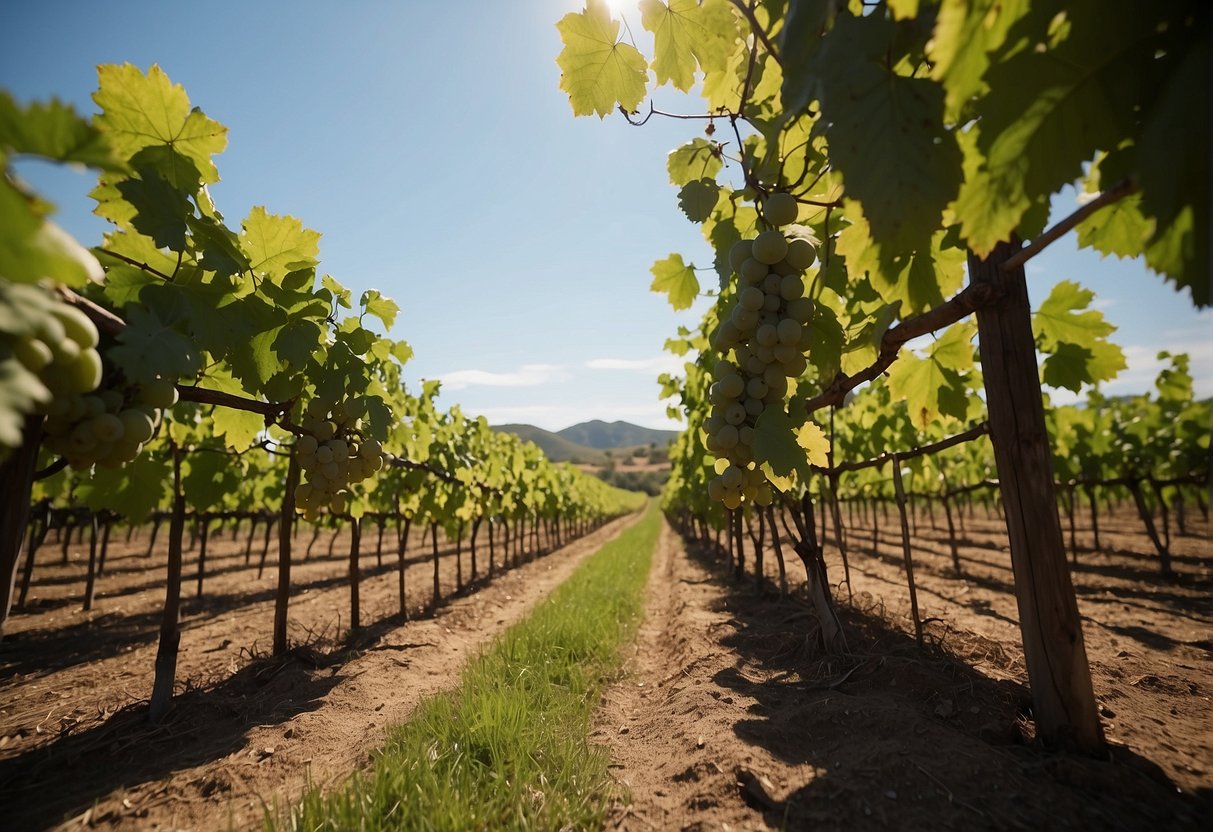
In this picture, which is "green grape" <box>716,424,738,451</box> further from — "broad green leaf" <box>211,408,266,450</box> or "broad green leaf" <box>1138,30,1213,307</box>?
"broad green leaf" <box>211,408,266,450</box>

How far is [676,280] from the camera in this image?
11.2ft

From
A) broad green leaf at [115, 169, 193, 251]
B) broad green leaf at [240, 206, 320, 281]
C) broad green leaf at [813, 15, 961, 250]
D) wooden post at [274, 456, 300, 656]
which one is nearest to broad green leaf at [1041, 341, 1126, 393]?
broad green leaf at [813, 15, 961, 250]

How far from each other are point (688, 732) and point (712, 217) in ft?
9.98

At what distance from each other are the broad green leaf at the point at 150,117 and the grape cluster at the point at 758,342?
2260 mm

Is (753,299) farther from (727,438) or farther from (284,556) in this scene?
(284,556)

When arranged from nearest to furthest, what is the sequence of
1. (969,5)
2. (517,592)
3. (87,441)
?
(969,5) → (87,441) → (517,592)

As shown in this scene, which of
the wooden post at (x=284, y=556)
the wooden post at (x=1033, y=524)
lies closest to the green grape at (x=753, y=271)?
the wooden post at (x=1033, y=524)

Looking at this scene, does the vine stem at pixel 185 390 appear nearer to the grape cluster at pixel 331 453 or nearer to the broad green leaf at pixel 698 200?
the grape cluster at pixel 331 453

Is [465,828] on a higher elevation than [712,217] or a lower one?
lower

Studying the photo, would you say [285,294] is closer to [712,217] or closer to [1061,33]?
[712,217]

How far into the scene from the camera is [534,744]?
3.22m

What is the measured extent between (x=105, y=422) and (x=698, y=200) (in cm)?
227

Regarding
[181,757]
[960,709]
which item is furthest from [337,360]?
[960,709]

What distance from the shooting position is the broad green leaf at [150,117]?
2.24 metres
